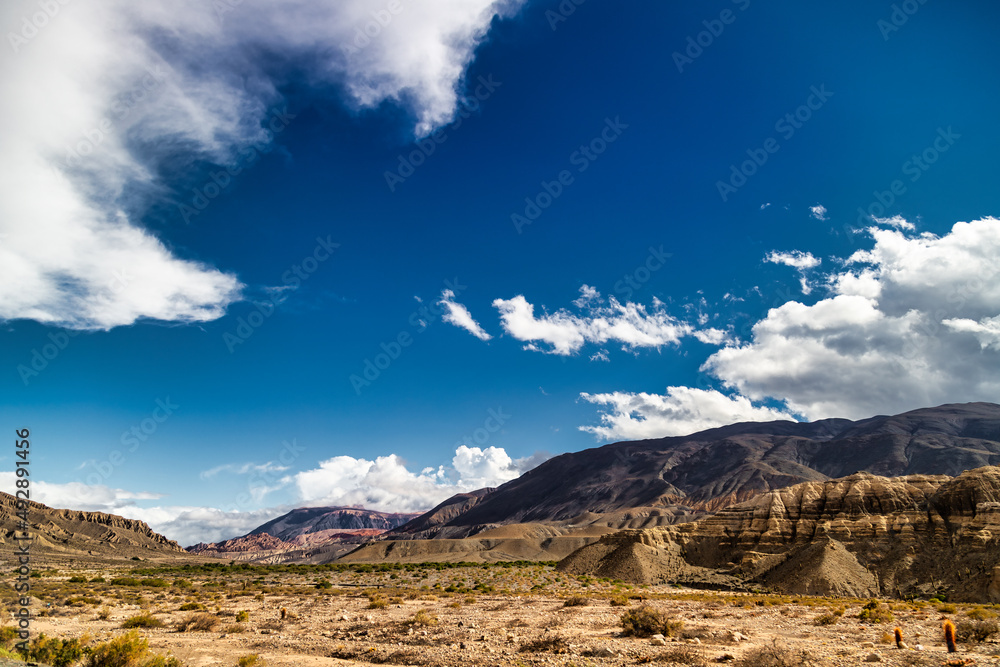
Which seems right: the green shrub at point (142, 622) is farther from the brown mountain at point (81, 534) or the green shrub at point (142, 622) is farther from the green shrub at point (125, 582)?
the brown mountain at point (81, 534)

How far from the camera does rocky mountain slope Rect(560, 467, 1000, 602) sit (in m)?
46.3

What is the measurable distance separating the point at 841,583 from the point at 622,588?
64.8 ft

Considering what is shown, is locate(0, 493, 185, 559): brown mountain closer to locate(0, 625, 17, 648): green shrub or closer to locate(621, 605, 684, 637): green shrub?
locate(0, 625, 17, 648): green shrub

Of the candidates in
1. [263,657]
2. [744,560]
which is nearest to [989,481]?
[744,560]

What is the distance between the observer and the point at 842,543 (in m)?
55.3

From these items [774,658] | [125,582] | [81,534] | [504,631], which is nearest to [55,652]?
[504,631]

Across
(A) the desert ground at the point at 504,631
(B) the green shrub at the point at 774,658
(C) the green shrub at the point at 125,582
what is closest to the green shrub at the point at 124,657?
(A) the desert ground at the point at 504,631

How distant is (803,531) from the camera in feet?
200

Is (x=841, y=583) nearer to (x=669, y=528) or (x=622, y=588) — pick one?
(x=622, y=588)

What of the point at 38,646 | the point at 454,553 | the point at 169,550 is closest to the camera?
the point at 38,646

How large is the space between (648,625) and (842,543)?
1826 inches

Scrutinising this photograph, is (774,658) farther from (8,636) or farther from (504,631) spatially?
(8,636)

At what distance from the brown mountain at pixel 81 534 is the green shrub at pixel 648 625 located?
105 m

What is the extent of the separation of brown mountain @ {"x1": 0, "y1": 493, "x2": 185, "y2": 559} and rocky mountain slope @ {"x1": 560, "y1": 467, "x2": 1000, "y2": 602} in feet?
325
